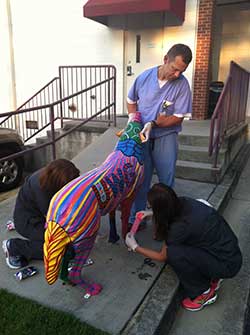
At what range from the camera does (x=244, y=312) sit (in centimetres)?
241

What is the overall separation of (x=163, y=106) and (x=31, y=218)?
1432 mm

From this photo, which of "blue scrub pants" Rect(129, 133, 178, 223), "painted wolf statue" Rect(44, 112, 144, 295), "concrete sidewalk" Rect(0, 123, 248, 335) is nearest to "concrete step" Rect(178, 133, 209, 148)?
"blue scrub pants" Rect(129, 133, 178, 223)

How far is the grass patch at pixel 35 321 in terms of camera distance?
1.96m

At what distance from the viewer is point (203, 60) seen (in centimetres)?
717

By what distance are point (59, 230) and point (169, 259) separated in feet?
2.80

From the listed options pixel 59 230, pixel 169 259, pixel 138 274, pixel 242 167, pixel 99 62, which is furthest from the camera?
pixel 99 62

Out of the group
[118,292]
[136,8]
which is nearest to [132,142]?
[118,292]

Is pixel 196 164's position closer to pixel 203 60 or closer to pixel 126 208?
pixel 126 208

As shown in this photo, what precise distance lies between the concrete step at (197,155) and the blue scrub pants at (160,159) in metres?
1.92

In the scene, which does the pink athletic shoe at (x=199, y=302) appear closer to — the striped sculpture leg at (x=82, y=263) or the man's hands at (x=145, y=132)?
the striped sculpture leg at (x=82, y=263)

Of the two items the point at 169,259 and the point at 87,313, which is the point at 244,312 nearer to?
the point at 169,259

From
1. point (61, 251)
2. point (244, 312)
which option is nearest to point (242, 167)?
point (244, 312)

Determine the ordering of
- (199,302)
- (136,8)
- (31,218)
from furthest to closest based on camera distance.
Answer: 1. (136,8)
2. (31,218)
3. (199,302)

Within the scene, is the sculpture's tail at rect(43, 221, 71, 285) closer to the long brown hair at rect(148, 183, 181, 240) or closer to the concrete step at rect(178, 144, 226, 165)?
the long brown hair at rect(148, 183, 181, 240)
